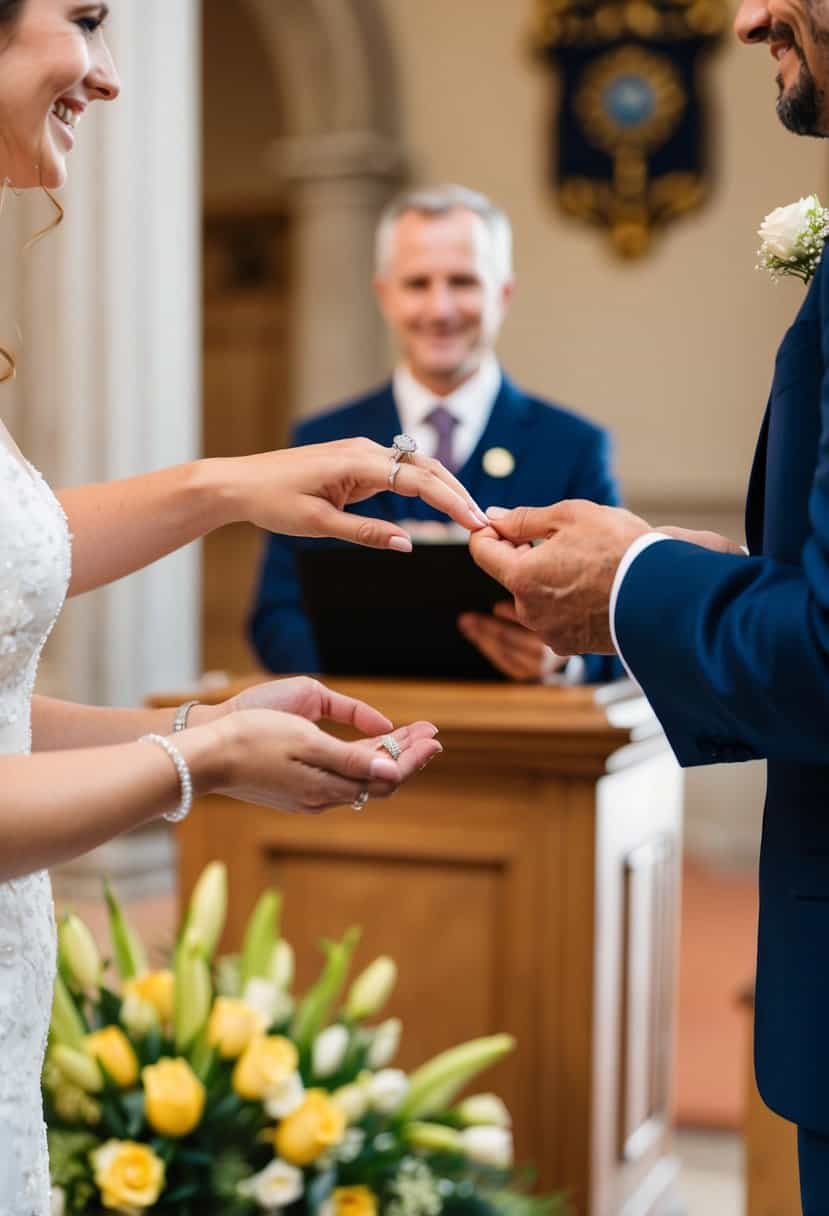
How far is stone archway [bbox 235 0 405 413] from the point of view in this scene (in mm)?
Answer: 8094

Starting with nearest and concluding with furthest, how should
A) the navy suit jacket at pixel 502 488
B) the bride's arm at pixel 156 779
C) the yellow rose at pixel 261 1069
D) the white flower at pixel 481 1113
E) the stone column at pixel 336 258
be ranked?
the bride's arm at pixel 156 779
the yellow rose at pixel 261 1069
the white flower at pixel 481 1113
the navy suit jacket at pixel 502 488
the stone column at pixel 336 258

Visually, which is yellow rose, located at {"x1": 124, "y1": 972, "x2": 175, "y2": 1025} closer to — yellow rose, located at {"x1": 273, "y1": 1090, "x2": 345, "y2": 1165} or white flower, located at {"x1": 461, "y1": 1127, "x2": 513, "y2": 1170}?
yellow rose, located at {"x1": 273, "y1": 1090, "x2": 345, "y2": 1165}

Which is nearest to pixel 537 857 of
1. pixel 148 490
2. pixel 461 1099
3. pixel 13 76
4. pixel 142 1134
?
pixel 461 1099

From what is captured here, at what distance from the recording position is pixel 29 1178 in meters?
1.64

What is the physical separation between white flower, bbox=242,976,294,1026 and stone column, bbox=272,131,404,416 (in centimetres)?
613

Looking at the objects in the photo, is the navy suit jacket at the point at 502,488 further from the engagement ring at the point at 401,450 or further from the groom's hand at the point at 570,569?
the groom's hand at the point at 570,569

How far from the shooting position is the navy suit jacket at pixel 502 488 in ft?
11.5

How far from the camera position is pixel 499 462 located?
3576mm

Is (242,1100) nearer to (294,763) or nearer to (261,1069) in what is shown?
(261,1069)

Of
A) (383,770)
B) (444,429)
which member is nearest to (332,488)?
(383,770)

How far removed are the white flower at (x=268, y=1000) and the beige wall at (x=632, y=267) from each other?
5.65m

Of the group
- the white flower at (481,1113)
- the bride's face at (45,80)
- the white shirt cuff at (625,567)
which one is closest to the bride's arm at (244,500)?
the white shirt cuff at (625,567)

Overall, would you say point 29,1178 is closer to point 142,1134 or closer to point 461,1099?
point 142,1134

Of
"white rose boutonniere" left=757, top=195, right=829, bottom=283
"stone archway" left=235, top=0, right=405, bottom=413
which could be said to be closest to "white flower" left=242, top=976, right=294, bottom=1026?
"white rose boutonniere" left=757, top=195, right=829, bottom=283
